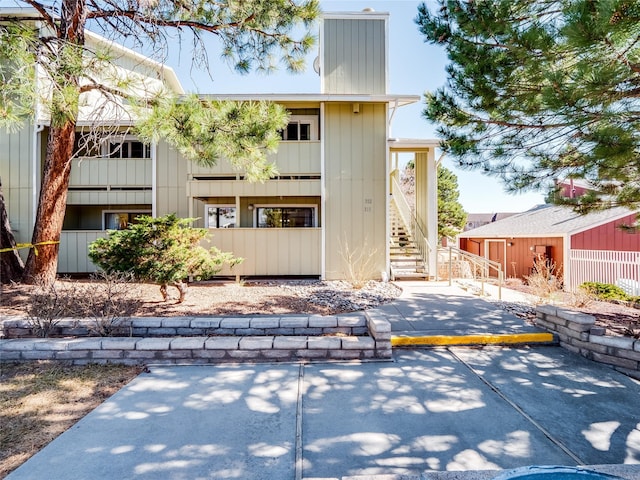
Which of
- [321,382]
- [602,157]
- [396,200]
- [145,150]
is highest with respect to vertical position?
[145,150]

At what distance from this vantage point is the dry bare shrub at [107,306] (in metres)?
4.21

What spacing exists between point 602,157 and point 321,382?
4017 mm

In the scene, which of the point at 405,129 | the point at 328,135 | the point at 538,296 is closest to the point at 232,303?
the point at 328,135

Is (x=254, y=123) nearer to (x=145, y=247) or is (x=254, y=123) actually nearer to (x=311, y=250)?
(x=145, y=247)

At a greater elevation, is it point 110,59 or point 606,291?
point 110,59

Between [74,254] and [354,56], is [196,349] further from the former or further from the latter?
[354,56]

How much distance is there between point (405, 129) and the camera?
12.4 m

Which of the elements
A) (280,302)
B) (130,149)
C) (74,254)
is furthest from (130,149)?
(280,302)

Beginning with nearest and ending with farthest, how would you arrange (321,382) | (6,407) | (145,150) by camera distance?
(6,407), (321,382), (145,150)

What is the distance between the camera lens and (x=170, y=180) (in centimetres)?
996

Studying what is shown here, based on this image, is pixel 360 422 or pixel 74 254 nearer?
pixel 360 422

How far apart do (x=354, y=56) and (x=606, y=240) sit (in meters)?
12.2

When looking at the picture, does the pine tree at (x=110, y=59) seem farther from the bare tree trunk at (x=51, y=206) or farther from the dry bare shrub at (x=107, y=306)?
the dry bare shrub at (x=107, y=306)

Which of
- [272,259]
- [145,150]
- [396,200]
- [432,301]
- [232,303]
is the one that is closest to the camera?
[232,303]
